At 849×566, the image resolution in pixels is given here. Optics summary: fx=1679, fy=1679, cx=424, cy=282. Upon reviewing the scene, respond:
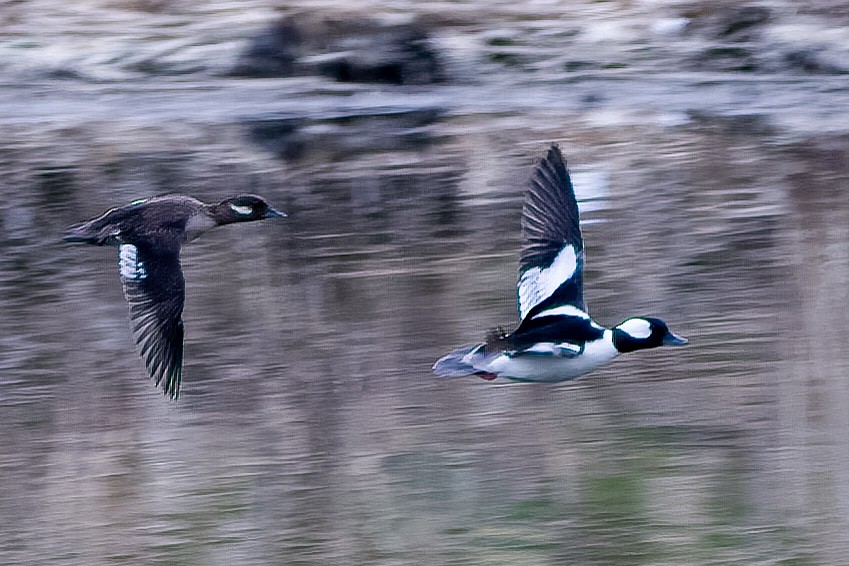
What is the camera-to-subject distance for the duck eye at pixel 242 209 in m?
5.46

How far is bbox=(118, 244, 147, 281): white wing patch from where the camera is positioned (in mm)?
4945

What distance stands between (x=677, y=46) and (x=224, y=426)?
3662 mm

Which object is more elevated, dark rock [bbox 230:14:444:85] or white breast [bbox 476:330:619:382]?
dark rock [bbox 230:14:444:85]

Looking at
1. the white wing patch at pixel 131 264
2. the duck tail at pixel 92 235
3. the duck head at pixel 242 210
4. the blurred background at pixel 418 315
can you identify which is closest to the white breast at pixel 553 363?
the duck head at pixel 242 210

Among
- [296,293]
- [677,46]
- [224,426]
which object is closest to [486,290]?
[296,293]

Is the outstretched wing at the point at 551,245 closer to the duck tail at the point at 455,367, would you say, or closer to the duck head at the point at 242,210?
the duck tail at the point at 455,367

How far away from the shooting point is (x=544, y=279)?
517 cm

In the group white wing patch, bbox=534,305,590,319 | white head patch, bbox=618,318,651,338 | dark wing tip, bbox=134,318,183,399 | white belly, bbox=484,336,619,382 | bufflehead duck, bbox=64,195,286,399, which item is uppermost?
bufflehead duck, bbox=64,195,286,399

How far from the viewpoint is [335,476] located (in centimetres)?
676

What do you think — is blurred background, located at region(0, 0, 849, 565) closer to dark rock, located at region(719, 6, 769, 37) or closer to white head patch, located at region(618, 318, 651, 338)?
dark rock, located at region(719, 6, 769, 37)

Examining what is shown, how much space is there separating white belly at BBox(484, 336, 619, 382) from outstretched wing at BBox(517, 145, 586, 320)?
0.44 ft

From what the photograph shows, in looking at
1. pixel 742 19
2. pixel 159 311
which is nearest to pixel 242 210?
pixel 159 311

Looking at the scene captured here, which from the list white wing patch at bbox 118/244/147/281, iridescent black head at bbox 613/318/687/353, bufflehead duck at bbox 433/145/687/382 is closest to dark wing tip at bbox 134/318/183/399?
white wing patch at bbox 118/244/147/281

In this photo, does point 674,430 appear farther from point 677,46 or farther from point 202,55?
point 202,55
